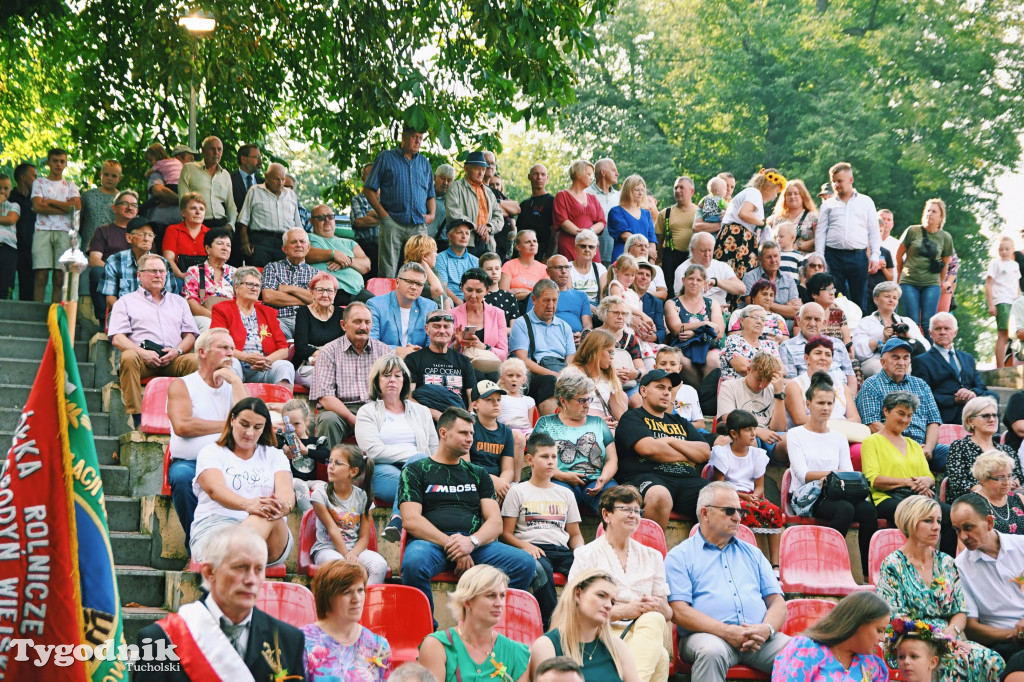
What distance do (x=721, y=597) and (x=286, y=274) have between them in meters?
4.97

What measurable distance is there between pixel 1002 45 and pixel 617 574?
22.3 m

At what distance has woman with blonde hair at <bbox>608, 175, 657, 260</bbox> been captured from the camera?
1202cm

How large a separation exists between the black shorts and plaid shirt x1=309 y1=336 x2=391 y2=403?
193cm

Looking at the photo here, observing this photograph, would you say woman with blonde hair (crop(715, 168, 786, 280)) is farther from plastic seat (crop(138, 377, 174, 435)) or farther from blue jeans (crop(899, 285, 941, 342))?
plastic seat (crop(138, 377, 174, 435))

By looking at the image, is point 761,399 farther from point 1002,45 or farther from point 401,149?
point 1002,45

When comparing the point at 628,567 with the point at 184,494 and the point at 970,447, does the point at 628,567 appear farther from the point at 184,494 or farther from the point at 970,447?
the point at 970,447

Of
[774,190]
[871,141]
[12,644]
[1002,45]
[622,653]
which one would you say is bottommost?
[622,653]

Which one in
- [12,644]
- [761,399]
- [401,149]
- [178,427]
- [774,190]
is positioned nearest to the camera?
[12,644]

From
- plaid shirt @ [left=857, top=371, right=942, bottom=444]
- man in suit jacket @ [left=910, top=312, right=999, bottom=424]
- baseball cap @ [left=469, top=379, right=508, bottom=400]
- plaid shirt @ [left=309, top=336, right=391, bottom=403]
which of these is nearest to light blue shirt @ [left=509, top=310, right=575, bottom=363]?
baseball cap @ [left=469, top=379, right=508, bottom=400]

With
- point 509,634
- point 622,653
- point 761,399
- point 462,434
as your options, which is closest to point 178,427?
point 462,434

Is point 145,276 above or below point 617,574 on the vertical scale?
above

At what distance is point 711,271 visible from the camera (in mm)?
11391

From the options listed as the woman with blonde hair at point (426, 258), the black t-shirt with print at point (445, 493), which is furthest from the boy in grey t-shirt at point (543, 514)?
the woman with blonde hair at point (426, 258)

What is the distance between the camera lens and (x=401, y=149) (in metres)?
11.2
